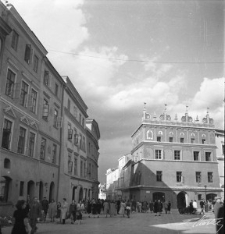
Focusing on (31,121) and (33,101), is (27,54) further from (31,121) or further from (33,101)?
(31,121)

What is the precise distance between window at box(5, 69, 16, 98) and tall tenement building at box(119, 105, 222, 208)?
3195 cm

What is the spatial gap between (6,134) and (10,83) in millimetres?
3167

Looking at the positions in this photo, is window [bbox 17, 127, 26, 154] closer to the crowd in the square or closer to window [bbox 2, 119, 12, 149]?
window [bbox 2, 119, 12, 149]

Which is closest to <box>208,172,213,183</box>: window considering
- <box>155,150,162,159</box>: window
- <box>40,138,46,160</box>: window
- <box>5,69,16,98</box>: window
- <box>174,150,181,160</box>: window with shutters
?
<box>174,150,181,160</box>: window with shutters

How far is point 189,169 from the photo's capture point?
1852 inches

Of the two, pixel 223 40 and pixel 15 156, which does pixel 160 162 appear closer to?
pixel 15 156

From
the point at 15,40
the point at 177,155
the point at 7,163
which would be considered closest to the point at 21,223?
the point at 7,163

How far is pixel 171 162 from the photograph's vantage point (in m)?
48.8

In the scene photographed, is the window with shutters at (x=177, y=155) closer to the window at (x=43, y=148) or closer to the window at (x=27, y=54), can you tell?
the window at (x=43, y=148)

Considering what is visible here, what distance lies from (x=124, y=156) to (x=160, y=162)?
3689 cm

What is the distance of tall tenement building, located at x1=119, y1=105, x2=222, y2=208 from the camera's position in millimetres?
45875

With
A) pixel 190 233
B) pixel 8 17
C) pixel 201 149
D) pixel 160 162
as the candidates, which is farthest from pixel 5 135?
pixel 160 162

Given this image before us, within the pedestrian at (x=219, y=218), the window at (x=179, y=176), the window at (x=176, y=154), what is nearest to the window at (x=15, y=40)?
the pedestrian at (x=219, y=218)

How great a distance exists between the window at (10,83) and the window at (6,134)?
66.5 inches
